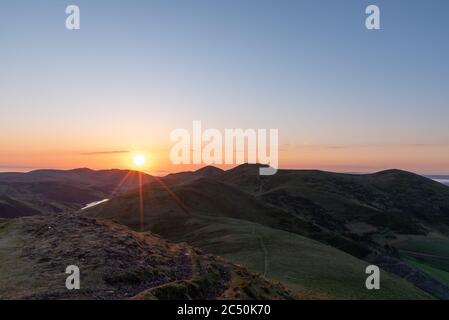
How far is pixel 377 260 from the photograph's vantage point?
335 feet

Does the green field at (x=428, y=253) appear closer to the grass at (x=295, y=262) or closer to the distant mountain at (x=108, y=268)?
the grass at (x=295, y=262)

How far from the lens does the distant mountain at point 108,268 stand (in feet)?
106

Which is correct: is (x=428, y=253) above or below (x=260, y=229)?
below

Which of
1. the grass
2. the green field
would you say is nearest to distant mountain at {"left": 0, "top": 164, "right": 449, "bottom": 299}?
the grass

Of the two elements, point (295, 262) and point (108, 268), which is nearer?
point (108, 268)

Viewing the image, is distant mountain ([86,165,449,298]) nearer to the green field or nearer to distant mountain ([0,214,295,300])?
the green field

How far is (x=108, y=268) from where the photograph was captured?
121ft

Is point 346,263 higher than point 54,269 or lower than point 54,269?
lower

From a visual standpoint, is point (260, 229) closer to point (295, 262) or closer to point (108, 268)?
point (295, 262)

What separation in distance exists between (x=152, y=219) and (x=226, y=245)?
4234 cm

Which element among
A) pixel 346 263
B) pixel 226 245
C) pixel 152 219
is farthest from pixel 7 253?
pixel 152 219

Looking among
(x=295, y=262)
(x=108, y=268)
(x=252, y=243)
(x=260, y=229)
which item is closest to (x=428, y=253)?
(x=260, y=229)

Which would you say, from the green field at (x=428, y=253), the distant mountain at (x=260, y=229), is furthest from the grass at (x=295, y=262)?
the green field at (x=428, y=253)
